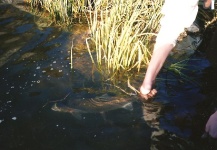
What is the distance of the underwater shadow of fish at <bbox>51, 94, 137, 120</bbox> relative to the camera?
235 cm

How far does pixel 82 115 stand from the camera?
7.56ft

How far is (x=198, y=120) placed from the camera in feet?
7.41

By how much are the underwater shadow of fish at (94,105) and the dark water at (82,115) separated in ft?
0.12

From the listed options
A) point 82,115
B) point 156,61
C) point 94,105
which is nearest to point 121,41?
point 156,61

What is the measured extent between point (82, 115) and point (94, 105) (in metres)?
0.17

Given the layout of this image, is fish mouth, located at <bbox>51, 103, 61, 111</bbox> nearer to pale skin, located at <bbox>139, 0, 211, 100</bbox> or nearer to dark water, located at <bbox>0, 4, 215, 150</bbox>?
dark water, located at <bbox>0, 4, 215, 150</bbox>

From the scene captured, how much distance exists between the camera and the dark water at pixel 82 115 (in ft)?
6.75

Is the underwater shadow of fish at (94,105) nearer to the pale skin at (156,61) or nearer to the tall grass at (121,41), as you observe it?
the pale skin at (156,61)

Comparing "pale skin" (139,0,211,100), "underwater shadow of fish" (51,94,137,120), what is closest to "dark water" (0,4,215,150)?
"underwater shadow of fish" (51,94,137,120)

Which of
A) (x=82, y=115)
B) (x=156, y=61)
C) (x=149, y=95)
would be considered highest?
(x=156, y=61)

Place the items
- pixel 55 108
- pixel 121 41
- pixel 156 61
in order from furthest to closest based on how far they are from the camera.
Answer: pixel 121 41 → pixel 55 108 → pixel 156 61

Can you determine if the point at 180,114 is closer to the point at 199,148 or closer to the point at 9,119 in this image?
the point at 199,148

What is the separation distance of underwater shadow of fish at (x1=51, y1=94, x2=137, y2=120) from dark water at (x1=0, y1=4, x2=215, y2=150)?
4cm

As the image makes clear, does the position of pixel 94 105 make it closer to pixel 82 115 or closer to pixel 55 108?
pixel 82 115
